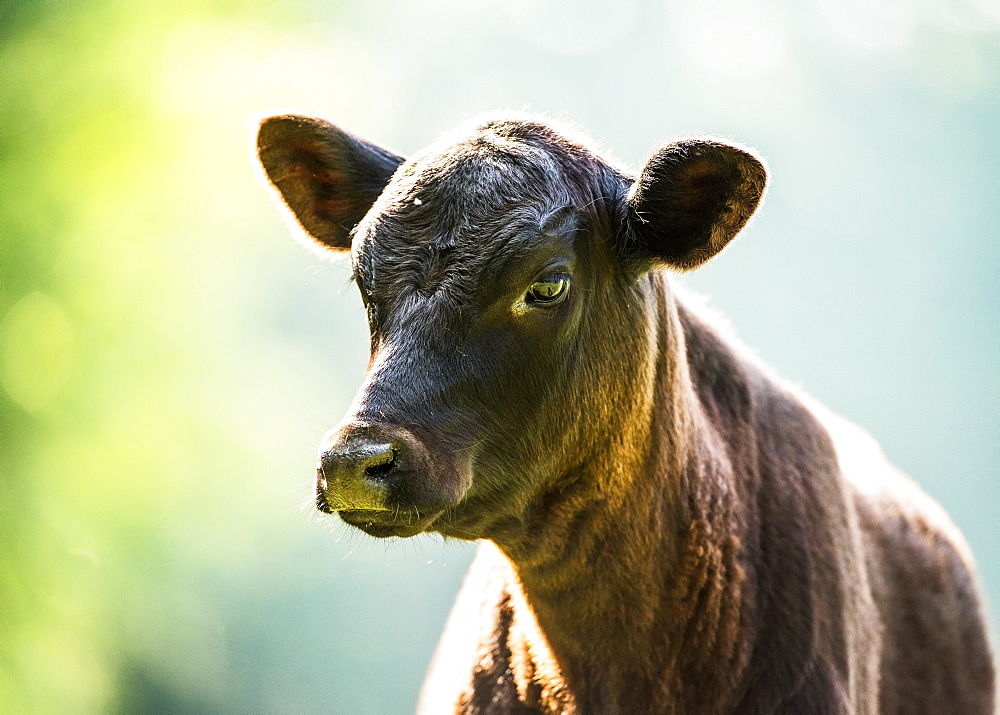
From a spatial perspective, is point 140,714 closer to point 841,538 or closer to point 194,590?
point 194,590

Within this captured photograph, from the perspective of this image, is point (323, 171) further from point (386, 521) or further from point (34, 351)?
point (34, 351)

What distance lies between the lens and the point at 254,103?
32.8 ft

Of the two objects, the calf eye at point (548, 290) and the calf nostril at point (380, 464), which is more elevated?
the calf eye at point (548, 290)

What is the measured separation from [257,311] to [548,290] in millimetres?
9043

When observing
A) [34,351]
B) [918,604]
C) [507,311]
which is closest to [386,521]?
[507,311]

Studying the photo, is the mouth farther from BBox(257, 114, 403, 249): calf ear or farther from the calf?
BBox(257, 114, 403, 249): calf ear

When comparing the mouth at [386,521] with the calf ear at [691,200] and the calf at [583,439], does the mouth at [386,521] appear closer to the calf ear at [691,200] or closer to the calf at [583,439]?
the calf at [583,439]

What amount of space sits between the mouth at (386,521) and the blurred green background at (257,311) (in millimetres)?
586

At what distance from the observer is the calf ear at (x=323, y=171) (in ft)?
11.2

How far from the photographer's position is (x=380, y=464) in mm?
2373

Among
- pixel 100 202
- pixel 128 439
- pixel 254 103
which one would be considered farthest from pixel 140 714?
pixel 254 103

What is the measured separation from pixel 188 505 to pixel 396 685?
5.16m

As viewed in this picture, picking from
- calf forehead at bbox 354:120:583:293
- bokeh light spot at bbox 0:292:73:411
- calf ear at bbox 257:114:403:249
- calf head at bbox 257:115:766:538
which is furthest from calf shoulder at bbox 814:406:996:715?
bokeh light spot at bbox 0:292:73:411

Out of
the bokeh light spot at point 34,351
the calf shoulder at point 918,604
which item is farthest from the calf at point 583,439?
the bokeh light spot at point 34,351
